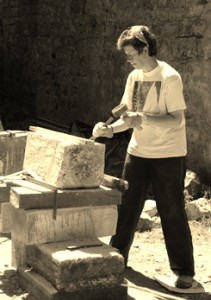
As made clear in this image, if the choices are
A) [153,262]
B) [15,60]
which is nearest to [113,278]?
[153,262]

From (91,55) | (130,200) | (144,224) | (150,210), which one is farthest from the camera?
(91,55)

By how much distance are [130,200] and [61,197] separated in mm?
802

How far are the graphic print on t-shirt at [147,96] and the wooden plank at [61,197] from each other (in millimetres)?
624

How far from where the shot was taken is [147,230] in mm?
6551

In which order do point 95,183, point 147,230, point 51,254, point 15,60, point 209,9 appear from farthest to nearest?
point 15,60 → point 209,9 → point 147,230 → point 95,183 → point 51,254

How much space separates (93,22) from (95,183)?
4.99 metres

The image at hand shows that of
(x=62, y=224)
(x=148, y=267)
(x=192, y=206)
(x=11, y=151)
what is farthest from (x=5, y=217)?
(x=192, y=206)

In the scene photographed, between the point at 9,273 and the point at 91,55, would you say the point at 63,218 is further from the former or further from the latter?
the point at 91,55

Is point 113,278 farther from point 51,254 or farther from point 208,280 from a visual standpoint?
point 208,280

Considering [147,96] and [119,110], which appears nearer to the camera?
[147,96]

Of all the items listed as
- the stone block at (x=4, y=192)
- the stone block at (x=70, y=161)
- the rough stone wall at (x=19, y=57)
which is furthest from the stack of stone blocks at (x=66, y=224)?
the rough stone wall at (x=19, y=57)

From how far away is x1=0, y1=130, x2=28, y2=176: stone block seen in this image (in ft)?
17.9

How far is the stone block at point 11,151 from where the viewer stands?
545cm

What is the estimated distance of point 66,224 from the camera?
15.3ft
